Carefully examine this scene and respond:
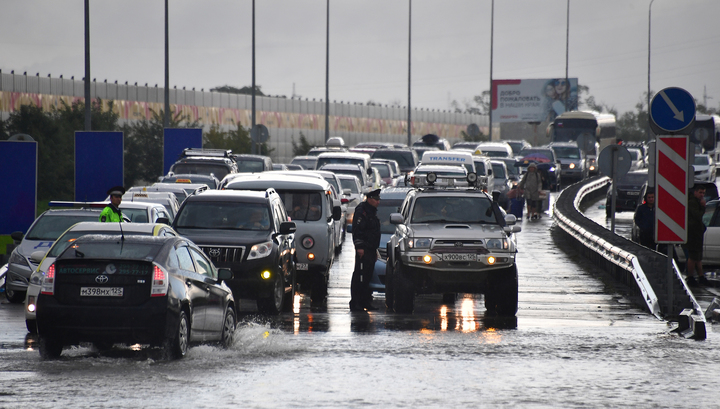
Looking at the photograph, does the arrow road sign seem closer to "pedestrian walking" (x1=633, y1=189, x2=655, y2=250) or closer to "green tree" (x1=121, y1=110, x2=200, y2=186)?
"pedestrian walking" (x1=633, y1=189, x2=655, y2=250)

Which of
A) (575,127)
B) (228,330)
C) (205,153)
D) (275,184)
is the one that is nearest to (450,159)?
(205,153)

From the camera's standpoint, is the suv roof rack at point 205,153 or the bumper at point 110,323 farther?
the suv roof rack at point 205,153

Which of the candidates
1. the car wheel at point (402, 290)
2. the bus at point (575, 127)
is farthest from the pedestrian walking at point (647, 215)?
the bus at point (575, 127)

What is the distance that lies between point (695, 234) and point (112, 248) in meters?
11.6

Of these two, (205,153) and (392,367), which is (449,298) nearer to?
(392,367)

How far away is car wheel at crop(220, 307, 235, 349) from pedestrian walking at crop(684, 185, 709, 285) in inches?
383

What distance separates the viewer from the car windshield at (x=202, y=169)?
2991cm

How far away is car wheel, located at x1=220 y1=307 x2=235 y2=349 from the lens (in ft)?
37.9

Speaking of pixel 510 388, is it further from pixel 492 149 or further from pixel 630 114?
pixel 630 114

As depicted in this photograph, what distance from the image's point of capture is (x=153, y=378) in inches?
353

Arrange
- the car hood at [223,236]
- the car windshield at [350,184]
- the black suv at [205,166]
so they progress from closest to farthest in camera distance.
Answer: the car hood at [223,236] < the black suv at [205,166] < the car windshield at [350,184]

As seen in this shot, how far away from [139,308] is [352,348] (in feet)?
7.66

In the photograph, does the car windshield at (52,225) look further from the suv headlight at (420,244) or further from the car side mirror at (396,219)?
the suv headlight at (420,244)

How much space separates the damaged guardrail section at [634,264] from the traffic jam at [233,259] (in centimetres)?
218
